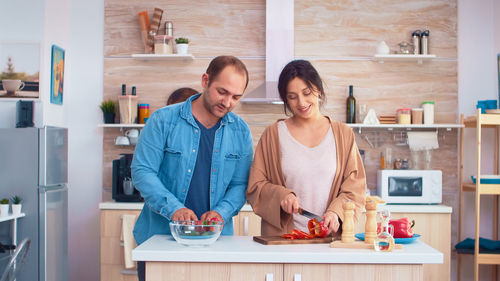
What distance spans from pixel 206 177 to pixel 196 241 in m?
0.38

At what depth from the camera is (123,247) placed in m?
4.27

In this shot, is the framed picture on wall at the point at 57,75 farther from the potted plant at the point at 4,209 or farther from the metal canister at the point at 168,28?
the potted plant at the point at 4,209

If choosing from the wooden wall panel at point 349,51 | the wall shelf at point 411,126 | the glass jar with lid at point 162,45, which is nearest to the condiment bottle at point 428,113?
the wall shelf at point 411,126

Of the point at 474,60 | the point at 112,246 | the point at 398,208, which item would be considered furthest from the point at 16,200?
the point at 474,60

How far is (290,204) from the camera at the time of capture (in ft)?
6.78

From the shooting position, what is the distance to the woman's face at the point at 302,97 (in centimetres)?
220

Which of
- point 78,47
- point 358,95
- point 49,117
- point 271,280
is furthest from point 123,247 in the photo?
point 271,280

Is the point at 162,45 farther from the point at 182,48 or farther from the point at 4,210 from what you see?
the point at 4,210

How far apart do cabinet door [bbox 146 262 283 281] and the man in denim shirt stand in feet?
0.95

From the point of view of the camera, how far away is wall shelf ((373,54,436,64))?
455 cm

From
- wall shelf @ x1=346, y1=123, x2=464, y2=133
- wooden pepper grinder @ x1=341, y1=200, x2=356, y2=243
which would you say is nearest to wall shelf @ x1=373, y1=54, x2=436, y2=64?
wall shelf @ x1=346, y1=123, x2=464, y2=133

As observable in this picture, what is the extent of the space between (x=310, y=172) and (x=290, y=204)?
21 cm

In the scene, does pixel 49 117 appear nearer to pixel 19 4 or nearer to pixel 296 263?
pixel 19 4

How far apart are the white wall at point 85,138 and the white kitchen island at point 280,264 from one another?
124 inches
